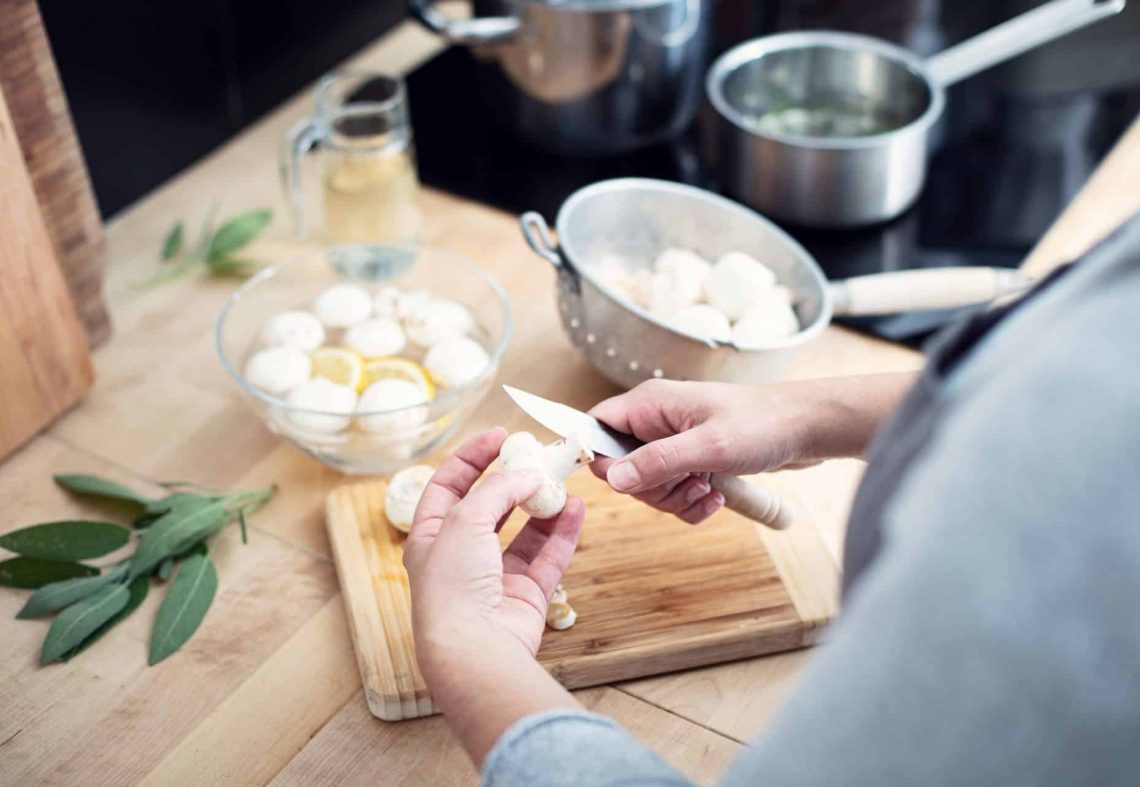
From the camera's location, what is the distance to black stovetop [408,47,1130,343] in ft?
3.94

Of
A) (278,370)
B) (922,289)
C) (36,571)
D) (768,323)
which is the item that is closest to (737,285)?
(768,323)

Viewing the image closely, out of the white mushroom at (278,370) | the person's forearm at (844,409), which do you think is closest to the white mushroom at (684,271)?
the person's forearm at (844,409)

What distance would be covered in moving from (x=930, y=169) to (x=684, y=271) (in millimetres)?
483

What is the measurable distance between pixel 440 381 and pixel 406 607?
0.21 meters

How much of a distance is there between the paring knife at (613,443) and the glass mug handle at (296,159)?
0.48m

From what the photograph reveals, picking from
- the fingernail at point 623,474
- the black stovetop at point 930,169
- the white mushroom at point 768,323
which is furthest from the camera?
the black stovetop at point 930,169

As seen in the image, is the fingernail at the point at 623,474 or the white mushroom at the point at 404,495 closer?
the fingernail at the point at 623,474

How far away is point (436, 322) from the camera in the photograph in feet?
3.28

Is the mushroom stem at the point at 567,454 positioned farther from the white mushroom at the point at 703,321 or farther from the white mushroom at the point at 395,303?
the white mushroom at the point at 395,303

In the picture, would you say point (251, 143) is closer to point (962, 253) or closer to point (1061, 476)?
point (962, 253)

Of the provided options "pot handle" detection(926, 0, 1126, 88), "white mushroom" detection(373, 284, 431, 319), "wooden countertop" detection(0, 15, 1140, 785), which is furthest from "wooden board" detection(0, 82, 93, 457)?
"pot handle" detection(926, 0, 1126, 88)

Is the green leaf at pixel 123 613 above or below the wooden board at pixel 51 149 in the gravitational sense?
below

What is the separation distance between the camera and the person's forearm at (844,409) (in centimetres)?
77

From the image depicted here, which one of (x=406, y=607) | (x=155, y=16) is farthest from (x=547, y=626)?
(x=155, y=16)
